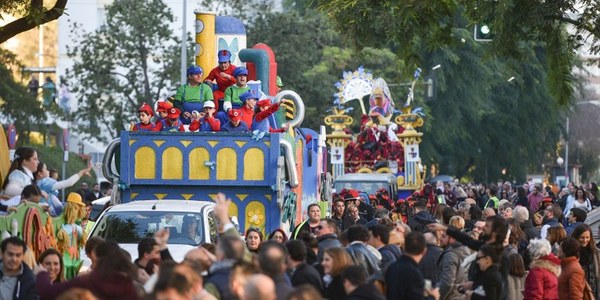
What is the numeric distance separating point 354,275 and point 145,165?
10.1 metres

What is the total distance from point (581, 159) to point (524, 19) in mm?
85181

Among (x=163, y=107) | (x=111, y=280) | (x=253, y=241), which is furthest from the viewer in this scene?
(x=163, y=107)

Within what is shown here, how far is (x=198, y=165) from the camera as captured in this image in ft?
67.5

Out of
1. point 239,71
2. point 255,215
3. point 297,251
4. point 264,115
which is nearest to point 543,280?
point 297,251

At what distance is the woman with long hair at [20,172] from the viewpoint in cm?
1495

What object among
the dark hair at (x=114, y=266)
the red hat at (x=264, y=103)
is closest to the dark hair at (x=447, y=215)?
the red hat at (x=264, y=103)

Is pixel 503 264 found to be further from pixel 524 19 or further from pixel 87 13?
pixel 87 13

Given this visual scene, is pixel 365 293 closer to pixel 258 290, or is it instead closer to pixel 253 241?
pixel 258 290

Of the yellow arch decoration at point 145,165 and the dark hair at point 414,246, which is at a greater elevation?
the yellow arch decoration at point 145,165

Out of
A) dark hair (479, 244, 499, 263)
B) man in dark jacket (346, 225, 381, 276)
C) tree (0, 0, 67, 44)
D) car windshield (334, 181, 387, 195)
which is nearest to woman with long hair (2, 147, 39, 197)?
tree (0, 0, 67, 44)

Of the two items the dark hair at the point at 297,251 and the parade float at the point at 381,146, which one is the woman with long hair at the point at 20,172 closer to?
the dark hair at the point at 297,251

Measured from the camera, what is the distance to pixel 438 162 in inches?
2635

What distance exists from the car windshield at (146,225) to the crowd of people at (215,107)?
3.98 meters

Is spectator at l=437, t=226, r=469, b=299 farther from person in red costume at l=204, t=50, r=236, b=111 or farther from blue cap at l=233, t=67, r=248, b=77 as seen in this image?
person in red costume at l=204, t=50, r=236, b=111
